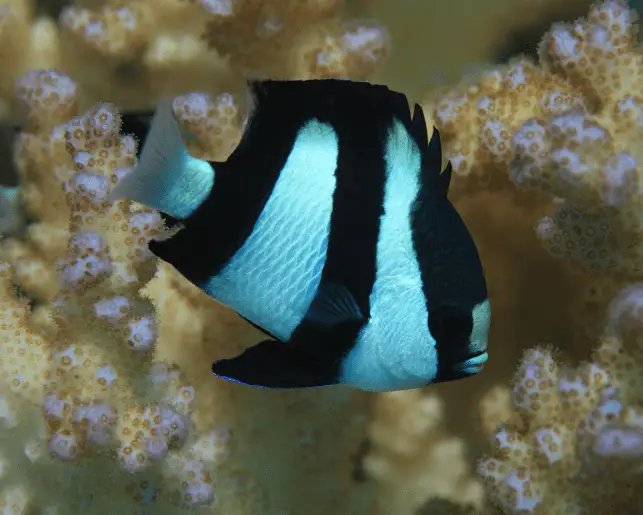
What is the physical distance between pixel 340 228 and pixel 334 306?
0.12 metres

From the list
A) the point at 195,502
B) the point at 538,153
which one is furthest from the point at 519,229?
the point at 195,502

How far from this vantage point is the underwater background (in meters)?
1.34

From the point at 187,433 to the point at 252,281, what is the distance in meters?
0.47

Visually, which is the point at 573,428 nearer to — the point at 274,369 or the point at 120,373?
the point at 274,369

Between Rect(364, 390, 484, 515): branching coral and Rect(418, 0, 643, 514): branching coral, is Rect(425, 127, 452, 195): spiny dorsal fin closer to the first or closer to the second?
Rect(418, 0, 643, 514): branching coral

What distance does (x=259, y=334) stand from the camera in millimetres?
1649

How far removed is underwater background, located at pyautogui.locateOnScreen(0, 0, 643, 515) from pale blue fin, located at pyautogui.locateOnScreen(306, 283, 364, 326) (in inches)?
14.7

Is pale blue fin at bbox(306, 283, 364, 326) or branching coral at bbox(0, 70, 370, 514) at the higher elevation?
pale blue fin at bbox(306, 283, 364, 326)

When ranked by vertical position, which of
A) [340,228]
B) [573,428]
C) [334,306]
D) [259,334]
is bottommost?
[259,334]

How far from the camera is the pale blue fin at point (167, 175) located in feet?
3.24

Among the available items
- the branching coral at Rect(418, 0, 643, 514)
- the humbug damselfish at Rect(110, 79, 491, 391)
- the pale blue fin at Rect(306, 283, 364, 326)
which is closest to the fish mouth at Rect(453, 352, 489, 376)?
the humbug damselfish at Rect(110, 79, 491, 391)

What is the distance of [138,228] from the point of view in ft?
4.45

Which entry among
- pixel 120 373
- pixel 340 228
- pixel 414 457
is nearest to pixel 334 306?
pixel 340 228

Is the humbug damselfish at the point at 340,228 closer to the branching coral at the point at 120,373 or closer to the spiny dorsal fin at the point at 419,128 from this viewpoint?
the spiny dorsal fin at the point at 419,128
